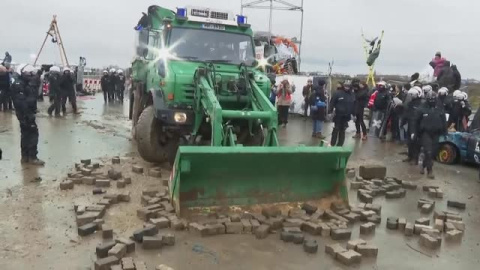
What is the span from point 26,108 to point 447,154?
9.90 meters

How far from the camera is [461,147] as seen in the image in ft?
37.2

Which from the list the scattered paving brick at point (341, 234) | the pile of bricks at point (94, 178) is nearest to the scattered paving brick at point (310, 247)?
the scattered paving brick at point (341, 234)

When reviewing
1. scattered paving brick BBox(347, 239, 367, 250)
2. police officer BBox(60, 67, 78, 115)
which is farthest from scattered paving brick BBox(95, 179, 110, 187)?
police officer BBox(60, 67, 78, 115)

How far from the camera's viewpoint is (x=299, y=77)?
791 inches

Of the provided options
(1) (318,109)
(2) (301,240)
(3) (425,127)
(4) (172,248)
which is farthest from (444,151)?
(4) (172,248)

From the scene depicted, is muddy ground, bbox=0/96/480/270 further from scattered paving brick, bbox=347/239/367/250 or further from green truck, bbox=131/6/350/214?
green truck, bbox=131/6/350/214

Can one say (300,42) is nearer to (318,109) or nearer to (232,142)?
(318,109)

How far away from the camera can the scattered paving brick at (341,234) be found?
581cm

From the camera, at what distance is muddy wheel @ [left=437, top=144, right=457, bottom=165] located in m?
11.5

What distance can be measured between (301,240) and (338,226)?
740mm

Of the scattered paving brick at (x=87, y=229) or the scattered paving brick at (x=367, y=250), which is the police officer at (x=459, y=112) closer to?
the scattered paving brick at (x=367, y=250)

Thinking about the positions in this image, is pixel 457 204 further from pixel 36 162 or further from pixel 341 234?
pixel 36 162

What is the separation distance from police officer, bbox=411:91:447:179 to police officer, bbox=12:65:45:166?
796 cm

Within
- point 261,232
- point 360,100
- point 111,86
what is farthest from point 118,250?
point 111,86
